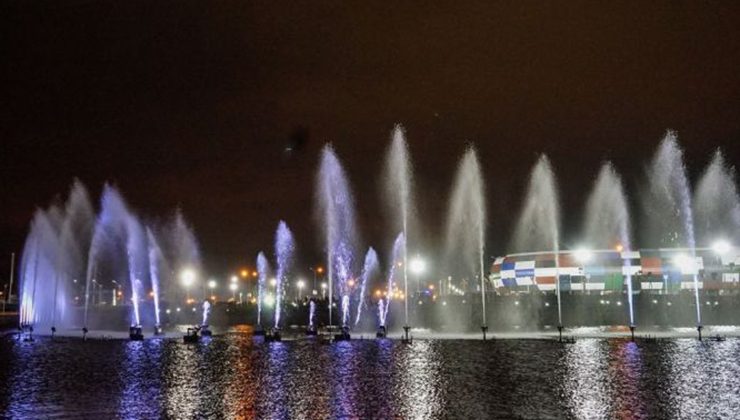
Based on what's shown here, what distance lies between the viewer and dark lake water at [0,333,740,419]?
722 inches

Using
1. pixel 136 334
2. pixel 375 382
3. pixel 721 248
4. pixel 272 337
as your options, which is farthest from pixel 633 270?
pixel 375 382

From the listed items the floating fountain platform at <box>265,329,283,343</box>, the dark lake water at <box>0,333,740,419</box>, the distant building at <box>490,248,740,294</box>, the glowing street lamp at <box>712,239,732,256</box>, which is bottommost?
the dark lake water at <box>0,333,740,419</box>

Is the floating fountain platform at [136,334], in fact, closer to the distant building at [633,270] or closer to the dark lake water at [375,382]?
the dark lake water at [375,382]

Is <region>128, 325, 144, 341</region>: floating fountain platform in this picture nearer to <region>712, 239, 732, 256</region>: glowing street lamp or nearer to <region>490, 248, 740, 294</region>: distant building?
<region>490, 248, 740, 294</region>: distant building

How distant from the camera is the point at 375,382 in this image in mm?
24219

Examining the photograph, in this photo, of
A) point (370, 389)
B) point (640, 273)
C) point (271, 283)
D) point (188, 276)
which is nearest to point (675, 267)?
point (640, 273)

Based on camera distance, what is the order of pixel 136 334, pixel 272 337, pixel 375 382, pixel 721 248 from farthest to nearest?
1. pixel 721 248
2. pixel 136 334
3. pixel 272 337
4. pixel 375 382

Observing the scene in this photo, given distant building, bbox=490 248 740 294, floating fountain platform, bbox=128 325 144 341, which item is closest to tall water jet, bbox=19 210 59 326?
floating fountain platform, bbox=128 325 144 341

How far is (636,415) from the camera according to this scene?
17.2 metres

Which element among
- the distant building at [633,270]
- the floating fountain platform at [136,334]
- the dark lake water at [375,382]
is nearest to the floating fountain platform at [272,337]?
the dark lake water at [375,382]

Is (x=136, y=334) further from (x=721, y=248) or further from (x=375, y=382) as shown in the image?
(x=721, y=248)

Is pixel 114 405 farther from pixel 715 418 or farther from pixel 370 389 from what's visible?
pixel 715 418

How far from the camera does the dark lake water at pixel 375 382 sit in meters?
18.3

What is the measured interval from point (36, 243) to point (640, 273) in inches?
4366
